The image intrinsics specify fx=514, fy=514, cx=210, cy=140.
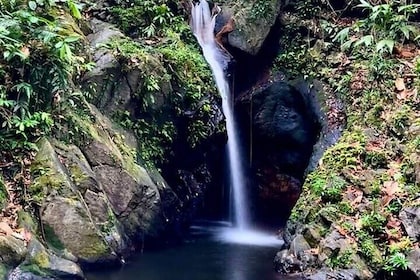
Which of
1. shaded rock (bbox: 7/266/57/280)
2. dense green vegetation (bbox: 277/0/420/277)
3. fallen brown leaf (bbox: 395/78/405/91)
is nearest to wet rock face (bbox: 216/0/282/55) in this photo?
dense green vegetation (bbox: 277/0/420/277)

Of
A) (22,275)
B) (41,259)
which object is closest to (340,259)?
(41,259)

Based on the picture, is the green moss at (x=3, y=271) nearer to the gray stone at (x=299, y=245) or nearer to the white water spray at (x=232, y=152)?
the gray stone at (x=299, y=245)

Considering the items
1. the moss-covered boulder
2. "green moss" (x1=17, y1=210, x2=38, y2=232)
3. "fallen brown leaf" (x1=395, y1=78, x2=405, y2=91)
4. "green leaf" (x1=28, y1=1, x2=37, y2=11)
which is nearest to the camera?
the moss-covered boulder

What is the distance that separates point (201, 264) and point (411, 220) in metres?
3.10

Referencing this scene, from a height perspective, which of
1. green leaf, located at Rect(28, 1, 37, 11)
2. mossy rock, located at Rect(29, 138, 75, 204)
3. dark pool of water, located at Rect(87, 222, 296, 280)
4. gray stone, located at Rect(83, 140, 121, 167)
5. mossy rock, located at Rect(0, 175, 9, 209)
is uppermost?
green leaf, located at Rect(28, 1, 37, 11)

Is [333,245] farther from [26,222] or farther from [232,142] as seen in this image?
[232,142]

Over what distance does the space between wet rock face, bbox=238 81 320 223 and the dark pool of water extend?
226 centimetres

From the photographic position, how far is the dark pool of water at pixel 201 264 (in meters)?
6.98

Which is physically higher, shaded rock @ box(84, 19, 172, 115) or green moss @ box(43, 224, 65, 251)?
shaded rock @ box(84, 19, 172, 115)

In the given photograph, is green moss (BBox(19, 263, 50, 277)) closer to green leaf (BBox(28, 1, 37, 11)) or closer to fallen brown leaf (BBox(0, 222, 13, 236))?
fallen brown leaf (BBox(0, 222, 13, 236))

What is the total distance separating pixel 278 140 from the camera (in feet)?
35.8

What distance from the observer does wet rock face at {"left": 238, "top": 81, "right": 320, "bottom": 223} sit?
10680 mm

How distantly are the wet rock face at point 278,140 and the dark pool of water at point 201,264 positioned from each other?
Result: 226 cm

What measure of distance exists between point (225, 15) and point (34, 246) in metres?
7.75
